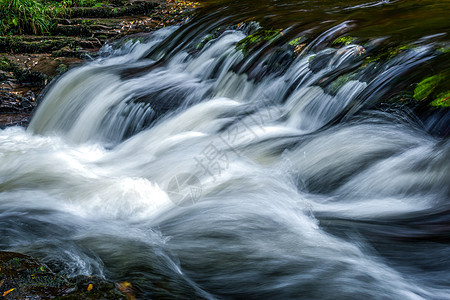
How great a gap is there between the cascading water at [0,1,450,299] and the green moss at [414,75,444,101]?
0.24 m

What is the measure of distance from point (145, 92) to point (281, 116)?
2445 millimetres

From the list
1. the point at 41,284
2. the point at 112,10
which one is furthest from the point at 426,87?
the point at 112,10

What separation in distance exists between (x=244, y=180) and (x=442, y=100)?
1.89m

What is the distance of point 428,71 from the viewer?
14.2 ft

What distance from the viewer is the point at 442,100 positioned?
151 inches

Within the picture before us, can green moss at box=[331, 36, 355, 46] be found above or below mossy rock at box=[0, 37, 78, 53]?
below

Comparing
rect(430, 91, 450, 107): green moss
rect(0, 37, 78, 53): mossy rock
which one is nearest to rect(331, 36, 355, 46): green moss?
rect(430, 91, 450, 107): green moss

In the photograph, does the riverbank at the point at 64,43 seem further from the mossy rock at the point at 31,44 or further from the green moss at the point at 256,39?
the green moss at the point at 256,39

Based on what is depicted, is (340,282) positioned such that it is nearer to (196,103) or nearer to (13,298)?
(13,298)

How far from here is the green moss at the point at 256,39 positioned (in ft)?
21.6

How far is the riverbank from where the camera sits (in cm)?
771

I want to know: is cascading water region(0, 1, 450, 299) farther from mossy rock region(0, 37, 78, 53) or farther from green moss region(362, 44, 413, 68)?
mossy rock region(0, 37, 78, 53)

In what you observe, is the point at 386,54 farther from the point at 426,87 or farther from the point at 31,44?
the point at 31,44

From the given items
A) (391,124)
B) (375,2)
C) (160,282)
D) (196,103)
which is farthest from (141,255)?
(375,2)
